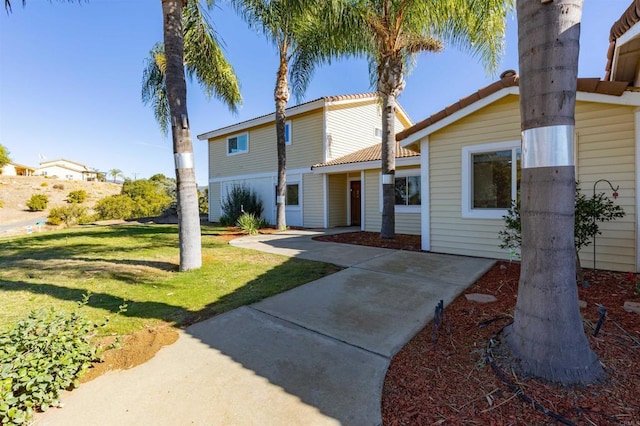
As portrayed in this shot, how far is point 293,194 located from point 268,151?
9.48 ft

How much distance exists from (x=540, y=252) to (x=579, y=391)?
0.98 meters

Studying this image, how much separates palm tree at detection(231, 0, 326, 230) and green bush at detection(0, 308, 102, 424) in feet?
29.3

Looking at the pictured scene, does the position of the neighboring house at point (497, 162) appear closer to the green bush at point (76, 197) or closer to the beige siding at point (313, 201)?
the beige siding at point (313, 201)

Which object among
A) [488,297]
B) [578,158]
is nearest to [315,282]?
Result: [488,297]

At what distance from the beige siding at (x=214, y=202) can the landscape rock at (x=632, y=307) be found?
18.5 m

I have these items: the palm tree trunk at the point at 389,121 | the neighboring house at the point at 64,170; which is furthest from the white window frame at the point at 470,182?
the neighboring house at the point at 64,170

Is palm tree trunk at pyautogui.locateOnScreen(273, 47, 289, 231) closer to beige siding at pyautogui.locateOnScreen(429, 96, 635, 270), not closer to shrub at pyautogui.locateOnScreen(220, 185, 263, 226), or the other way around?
shrub at pyautogui.locateOnScreen(220, 185, 263, 226)

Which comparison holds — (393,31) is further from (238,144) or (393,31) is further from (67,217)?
(67,217)

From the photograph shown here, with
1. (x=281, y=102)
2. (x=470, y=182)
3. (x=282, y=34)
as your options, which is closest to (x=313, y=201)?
(x=281, y=102)

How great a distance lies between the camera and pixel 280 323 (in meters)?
3.50

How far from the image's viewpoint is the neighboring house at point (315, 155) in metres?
13.6

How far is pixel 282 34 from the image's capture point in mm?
11195

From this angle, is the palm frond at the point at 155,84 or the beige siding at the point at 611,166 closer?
the beige siding at the point at 611,166

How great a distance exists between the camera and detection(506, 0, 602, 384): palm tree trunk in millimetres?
2141
